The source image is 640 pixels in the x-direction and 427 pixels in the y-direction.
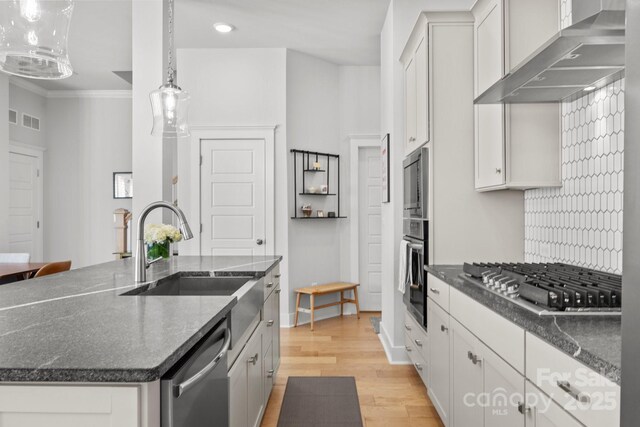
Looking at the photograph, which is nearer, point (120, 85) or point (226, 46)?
point (226, 46)

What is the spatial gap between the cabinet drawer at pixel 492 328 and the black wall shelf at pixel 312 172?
3049mm

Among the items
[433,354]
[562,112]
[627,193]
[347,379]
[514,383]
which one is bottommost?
[347,379]

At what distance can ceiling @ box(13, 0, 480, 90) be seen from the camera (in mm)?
3791

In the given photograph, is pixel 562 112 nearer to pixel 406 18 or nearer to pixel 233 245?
pixel 406 18

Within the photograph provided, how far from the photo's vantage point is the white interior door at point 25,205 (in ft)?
18.4

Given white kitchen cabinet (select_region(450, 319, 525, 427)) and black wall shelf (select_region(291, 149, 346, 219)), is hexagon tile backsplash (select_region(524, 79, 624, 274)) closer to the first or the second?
white kitchen cabinet (select_region(450, 319, 525, 427))

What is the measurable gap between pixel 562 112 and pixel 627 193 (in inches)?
77.2

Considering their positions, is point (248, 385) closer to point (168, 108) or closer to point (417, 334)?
point (417, 334)

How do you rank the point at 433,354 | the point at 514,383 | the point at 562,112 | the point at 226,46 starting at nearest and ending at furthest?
the point at 514,383, the point at 562,112, the point at 433,354, the point at 226,46

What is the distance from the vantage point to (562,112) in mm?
2244

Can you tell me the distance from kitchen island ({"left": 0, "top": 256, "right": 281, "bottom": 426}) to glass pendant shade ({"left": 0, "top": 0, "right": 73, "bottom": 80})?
918 millimetres

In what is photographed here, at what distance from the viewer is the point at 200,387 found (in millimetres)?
1161

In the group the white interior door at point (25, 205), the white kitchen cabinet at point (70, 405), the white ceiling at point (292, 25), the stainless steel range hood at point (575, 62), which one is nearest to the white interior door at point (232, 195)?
the white ceiling at point (292, 25)

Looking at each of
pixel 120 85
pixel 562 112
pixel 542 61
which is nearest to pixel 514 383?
pixel 542 61
